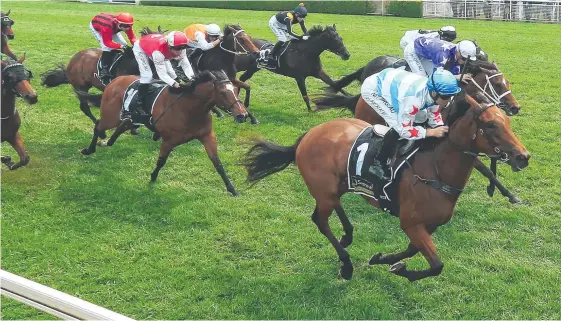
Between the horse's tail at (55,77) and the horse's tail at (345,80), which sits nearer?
the horse's tail at (345,80)

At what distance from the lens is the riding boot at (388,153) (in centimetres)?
423

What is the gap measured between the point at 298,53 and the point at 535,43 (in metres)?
9.86

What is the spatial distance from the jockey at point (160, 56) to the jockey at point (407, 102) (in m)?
2.83

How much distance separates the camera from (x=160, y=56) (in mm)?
6645

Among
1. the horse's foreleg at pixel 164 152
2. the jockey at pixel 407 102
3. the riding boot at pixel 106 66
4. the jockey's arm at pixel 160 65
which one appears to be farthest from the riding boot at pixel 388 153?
the riding boot at pixel 106 66

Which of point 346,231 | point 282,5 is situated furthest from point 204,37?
point 282,5

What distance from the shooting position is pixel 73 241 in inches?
210

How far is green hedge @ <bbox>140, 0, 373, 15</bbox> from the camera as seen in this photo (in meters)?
27.1

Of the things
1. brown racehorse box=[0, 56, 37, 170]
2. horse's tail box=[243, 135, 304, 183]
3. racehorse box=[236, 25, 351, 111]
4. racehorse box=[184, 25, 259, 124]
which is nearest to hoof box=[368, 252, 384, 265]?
horse's tail box=[243, 135, 304, 183]

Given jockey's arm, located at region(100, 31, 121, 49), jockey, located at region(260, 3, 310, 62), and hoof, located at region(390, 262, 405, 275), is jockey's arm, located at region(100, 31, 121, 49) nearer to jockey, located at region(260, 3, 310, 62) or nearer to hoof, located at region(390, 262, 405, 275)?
jockey, located at region(260, 3, 310, 62)

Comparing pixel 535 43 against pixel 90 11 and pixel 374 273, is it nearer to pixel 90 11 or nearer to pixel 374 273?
pixel 374 273

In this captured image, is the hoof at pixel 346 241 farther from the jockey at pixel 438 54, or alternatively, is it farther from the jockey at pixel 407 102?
the jockey at pixel 438 54

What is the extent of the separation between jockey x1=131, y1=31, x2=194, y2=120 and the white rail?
382 centimetres

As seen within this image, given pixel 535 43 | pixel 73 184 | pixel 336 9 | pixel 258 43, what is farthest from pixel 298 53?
pixel 336 9
